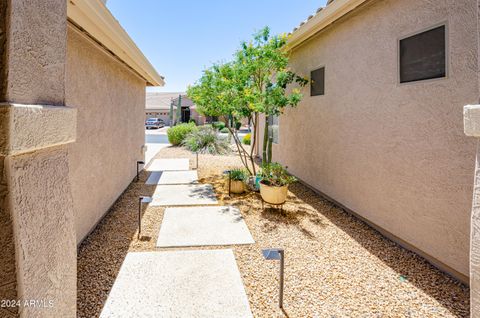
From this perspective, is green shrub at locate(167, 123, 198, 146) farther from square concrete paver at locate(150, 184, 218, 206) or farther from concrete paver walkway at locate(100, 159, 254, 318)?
concrete paver walkway at locate(100, 159, 254, 318)

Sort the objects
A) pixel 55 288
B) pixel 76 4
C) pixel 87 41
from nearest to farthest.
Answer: pixel 55 288, pixel 76 4, pixel 87 41

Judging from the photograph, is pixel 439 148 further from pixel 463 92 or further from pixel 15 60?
pixel 15 60

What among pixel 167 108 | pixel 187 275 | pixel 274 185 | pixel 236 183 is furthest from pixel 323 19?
pixel 167 108

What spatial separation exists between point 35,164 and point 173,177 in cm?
772

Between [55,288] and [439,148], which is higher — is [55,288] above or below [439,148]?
below

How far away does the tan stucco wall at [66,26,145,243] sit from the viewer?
13.6 feet

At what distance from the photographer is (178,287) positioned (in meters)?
3.20

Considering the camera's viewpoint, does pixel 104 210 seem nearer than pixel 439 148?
No

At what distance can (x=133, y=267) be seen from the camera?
3607 millimetres

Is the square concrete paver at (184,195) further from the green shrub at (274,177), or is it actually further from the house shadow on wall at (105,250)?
the green shrub at (274,177)

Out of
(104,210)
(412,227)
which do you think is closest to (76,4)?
(104,210)

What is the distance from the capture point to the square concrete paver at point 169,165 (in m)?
10.6

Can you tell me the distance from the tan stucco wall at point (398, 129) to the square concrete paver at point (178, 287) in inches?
116

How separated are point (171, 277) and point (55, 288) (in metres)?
1.97
